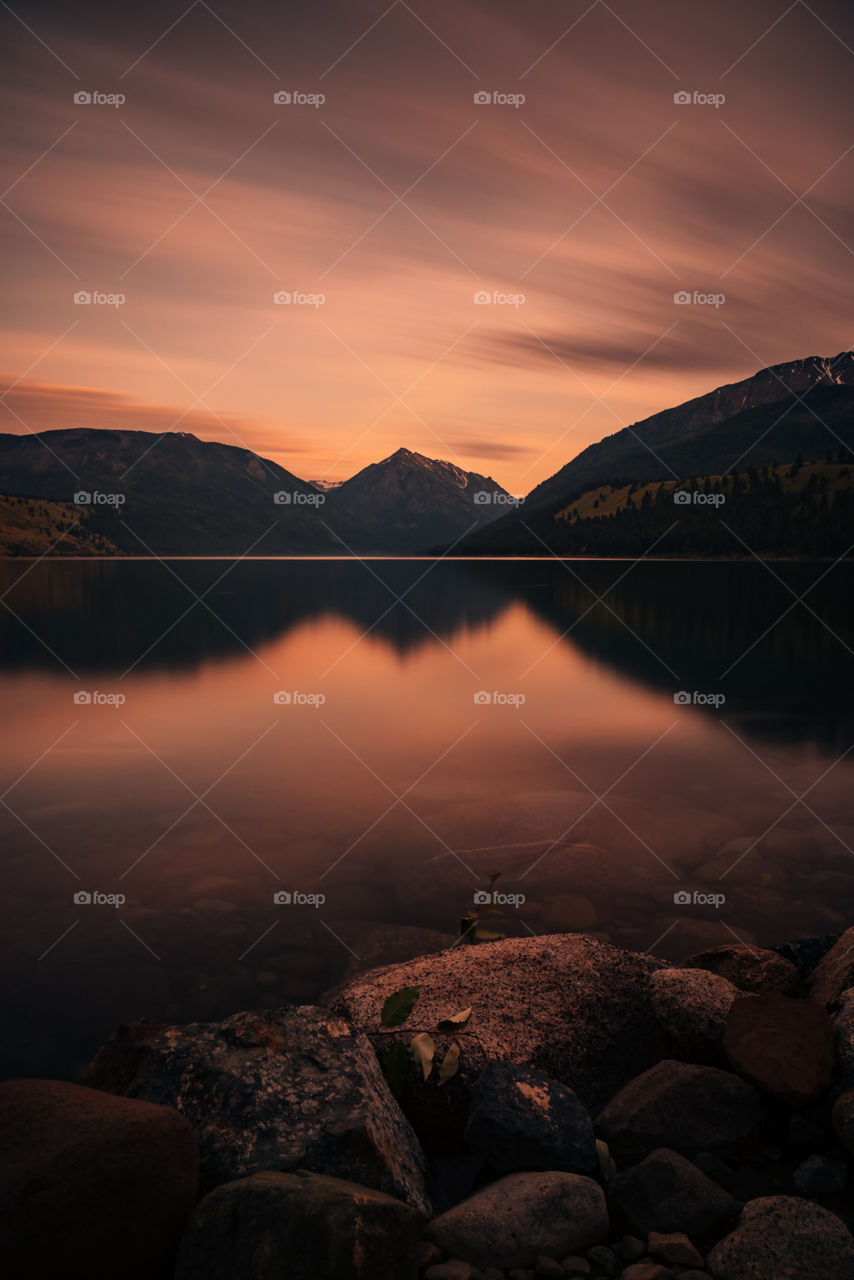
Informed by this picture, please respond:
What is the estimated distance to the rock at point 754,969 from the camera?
34.0ft

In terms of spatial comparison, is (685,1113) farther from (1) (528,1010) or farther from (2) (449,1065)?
(2) (449,1065)

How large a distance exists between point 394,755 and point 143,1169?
1899 centimetres

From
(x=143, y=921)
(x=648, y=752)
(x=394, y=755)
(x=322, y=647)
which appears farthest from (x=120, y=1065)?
(x=322, y=647)

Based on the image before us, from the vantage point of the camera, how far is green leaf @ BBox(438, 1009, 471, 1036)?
29.0ft

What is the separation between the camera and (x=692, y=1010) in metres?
A: 9.16

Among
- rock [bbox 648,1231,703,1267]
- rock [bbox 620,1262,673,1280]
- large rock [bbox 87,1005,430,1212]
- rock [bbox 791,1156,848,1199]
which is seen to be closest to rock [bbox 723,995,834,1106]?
rock [bbox 791,1156,848,1199]

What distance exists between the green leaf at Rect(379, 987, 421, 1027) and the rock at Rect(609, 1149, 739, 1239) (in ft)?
9.03

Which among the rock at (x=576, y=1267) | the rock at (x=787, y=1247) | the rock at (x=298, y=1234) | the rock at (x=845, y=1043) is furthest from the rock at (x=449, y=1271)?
the rock at (x=845, y=1043)

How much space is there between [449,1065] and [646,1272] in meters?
2.81

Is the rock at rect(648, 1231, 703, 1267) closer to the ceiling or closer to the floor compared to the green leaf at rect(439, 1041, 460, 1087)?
closer to the floor

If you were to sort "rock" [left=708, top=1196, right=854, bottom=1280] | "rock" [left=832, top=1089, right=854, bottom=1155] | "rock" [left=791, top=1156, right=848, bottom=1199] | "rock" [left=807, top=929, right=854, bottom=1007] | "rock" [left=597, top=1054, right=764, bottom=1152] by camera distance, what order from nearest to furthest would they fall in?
1. "rock" [left=708, top=1196, right=854, bottom=1280]
2. "rock" [left=791, top=1156, right=848, bottom=1199]
3. "rock" [left=832, top=1089, right=854, bottom=1155]
4. "rock" [left=597, top=1054, right=764, bottom=1152]
5. "rock" [left=807, top=929, right=854, bottom=1007]

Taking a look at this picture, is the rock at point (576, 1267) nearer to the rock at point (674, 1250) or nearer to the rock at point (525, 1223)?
the rock at point (525, 1223)

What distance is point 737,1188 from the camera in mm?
7465

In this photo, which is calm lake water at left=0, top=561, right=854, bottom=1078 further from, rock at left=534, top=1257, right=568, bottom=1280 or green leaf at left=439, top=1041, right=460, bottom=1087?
rock at left=534, top=1257, right=568, bottom=1280
